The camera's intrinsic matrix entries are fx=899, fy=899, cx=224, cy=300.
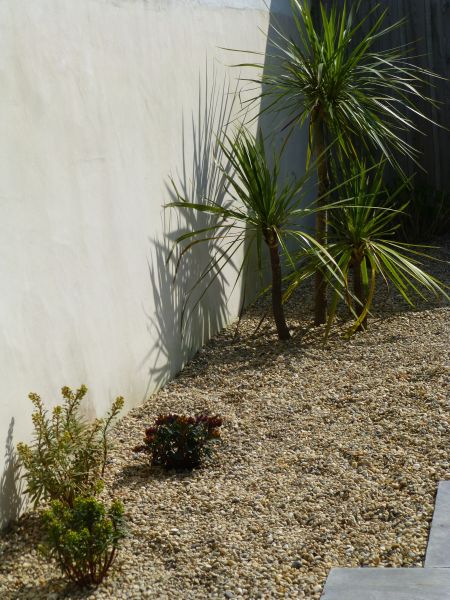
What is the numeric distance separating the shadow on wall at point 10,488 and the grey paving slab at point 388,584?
1.25 meters

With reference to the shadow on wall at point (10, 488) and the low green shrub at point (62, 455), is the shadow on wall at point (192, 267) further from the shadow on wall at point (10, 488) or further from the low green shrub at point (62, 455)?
the shadow on wall at point (10, 488)

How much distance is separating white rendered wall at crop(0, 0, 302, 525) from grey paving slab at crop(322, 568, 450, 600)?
1311 mm

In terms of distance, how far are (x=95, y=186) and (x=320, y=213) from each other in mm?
1846

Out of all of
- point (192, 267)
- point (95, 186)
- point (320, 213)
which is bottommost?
point (192, 267)

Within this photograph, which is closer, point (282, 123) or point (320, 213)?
point (320, 213)

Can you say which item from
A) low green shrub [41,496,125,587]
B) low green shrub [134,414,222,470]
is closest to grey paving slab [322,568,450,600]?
low green shrub [41,496,125,587]

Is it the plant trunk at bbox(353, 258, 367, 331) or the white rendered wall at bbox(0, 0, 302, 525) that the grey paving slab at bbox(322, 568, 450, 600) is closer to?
the white rendered wall at bbox(0, 0, 302, 525)

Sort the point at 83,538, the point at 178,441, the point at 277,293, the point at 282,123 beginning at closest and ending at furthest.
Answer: the point at 83,538
the point at 178,441
the point at 277,293
the point at 282,123

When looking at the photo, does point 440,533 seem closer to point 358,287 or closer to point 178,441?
point 178,441

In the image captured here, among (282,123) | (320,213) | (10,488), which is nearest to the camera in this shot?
(10,488)

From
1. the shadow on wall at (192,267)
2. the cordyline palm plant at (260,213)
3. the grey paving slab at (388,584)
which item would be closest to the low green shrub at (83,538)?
the grey paving slab at (388,584)

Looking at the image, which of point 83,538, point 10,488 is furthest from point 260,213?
point 83,538

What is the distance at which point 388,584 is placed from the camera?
2557mm

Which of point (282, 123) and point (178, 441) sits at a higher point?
point (282, 123)
